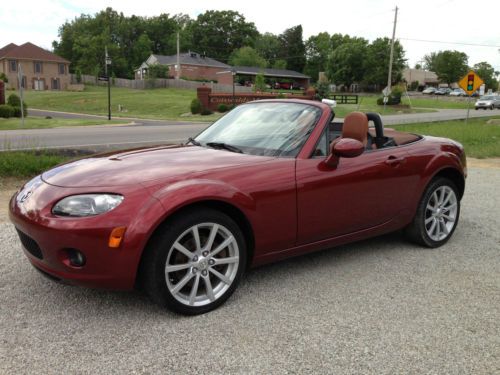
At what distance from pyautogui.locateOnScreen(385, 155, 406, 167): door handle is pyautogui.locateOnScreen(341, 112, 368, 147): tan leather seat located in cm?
32

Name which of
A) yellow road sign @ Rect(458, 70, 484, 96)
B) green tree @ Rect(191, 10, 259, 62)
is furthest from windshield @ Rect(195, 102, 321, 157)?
green tree @ Rect(191, 10, 259, 62)

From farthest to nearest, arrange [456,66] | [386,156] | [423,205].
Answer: [456,66] → [423,205] → [386,156]

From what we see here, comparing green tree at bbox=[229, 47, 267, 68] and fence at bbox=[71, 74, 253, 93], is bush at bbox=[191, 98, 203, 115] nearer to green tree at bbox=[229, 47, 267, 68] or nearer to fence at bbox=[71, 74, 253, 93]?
fence at bbox=[71, 74, 253, 93]

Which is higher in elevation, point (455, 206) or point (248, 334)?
point (455, 206)

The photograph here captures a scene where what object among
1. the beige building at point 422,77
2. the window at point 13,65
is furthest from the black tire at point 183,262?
the beige building at point 422,77

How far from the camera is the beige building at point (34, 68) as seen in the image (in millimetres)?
75625

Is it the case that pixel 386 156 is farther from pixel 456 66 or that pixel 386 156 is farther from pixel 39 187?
pixel 456 66

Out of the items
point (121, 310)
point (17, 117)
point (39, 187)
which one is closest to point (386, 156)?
point (121, 310)

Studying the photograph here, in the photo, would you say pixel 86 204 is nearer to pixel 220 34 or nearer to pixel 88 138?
pixel 88 138

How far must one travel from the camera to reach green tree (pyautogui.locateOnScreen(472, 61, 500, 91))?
127250 millimetres

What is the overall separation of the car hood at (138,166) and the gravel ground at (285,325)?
0.85m

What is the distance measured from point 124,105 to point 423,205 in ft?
134

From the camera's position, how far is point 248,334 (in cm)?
294

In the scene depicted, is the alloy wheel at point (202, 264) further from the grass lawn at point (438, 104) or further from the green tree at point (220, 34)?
the green tree at point (220, 34)
